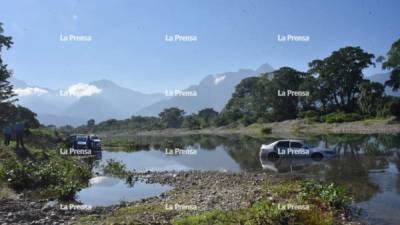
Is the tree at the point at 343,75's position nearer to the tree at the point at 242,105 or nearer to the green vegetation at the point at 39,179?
the tree at the point at 242,105

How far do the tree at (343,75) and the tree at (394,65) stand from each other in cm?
1049

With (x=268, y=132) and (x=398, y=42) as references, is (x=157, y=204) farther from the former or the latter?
(x=398, y=42)

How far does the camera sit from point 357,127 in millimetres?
78438

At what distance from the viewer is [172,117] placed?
178125 mm

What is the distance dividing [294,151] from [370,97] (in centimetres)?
6632

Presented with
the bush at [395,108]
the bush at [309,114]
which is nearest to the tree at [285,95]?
the bush at [309,114]

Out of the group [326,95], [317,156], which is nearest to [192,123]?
[326,95]

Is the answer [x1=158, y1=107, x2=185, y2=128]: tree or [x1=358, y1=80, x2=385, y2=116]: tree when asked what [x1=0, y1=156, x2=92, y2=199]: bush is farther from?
[x1=158, y1=107, x2=185, y2=128]: tree

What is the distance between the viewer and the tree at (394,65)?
87.8 meters

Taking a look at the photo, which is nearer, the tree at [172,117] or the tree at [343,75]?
the tree at [343,75]

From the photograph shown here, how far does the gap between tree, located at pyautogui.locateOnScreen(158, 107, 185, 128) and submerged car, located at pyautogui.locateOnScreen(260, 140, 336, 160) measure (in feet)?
454

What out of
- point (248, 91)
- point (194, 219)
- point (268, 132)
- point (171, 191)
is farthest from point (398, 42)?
point (194, 219)

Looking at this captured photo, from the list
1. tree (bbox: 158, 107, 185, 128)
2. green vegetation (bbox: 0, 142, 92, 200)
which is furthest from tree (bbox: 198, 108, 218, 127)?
green vegetation (bbox: 0, 142, 92, 200)

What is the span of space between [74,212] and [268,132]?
8212cm
